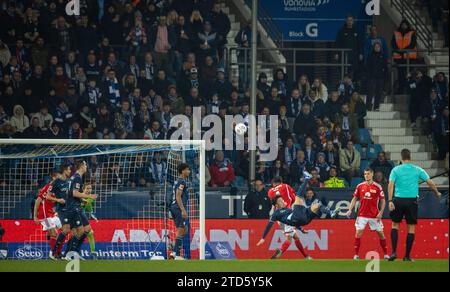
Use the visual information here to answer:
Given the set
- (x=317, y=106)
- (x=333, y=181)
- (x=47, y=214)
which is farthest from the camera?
(x=317, y=106)

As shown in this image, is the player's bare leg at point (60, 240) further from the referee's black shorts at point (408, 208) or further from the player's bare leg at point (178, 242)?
the referee's black shorts at point (408, 208)

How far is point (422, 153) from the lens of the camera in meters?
23.6

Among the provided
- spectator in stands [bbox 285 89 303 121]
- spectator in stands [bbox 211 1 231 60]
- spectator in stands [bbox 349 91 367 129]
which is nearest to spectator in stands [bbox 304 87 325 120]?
spectator in stands [bbox 285 89 303 121]

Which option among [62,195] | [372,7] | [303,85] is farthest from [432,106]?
[62,195]

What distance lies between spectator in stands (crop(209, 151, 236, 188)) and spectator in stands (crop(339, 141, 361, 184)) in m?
2.24

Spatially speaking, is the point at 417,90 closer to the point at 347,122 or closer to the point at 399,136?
the point at 399,136

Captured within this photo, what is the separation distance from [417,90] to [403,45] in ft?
3.76

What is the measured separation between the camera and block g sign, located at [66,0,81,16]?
22.6 m

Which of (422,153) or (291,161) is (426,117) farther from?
(291,161)

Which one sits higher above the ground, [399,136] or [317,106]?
[317,106]

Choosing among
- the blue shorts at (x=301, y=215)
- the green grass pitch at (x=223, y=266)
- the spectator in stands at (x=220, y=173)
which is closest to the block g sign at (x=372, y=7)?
the spectator in stands at (x=220, y=173)

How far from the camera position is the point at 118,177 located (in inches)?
790

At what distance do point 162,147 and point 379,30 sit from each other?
25.9ft
